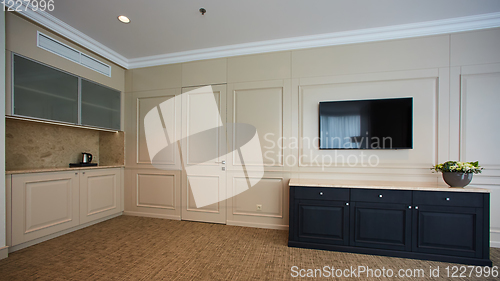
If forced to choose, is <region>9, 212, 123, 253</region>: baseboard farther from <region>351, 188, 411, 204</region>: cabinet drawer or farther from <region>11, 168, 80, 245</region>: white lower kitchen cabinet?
<region>351, 188, 411, 204</region>: cabinet drawer

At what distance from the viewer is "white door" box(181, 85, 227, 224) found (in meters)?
3.54

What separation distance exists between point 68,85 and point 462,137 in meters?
5.27

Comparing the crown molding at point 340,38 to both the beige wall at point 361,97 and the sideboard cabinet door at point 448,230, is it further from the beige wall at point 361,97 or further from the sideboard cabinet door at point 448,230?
the sideboard cabinet door at point 448,230

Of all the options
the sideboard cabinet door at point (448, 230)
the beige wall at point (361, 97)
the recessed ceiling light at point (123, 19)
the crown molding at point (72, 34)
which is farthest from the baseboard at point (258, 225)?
the crown molding at point (72, 34)

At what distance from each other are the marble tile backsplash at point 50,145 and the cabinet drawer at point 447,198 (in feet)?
14.8

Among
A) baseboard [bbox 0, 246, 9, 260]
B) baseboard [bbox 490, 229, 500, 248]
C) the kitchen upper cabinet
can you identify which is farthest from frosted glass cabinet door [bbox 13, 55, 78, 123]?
baseboard [bbox 490, 229, 500, 248]

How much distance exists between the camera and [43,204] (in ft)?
9.01

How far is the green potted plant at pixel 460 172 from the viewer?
233 centimetres

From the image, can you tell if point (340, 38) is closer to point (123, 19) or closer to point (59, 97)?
point (123, 19)

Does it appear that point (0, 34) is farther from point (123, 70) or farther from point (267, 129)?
point (267, 129)

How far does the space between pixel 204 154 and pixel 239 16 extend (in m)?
2.09

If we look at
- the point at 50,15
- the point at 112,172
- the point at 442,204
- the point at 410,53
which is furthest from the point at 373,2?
the point at 112,172

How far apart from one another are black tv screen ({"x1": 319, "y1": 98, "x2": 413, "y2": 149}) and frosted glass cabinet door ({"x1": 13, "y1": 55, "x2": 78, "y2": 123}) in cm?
353

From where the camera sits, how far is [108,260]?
92.4 inches
